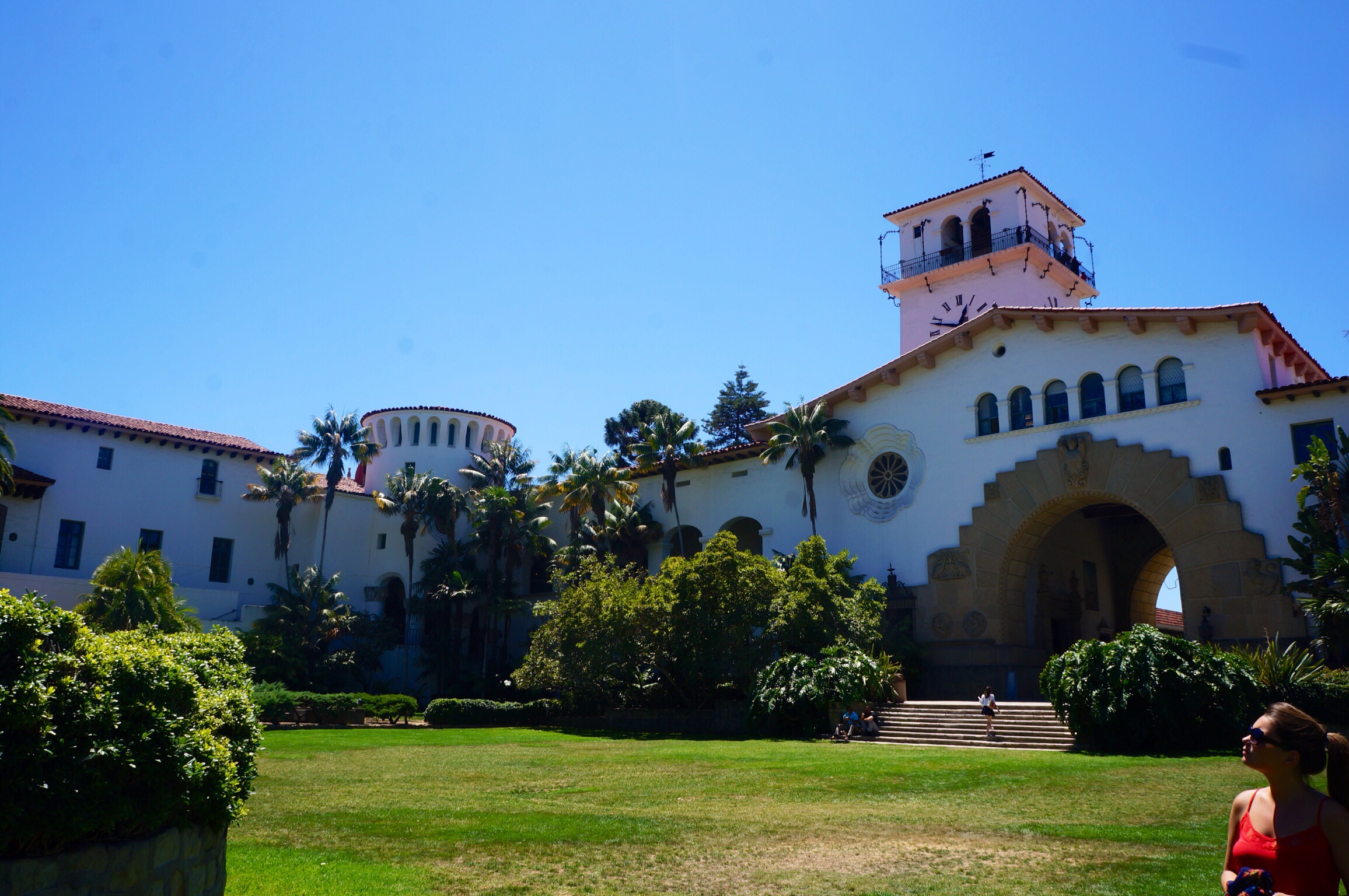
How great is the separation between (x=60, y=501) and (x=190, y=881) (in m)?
39.2

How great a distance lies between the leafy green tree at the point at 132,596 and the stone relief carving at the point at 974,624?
2434 cm

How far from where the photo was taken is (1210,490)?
29.1 metres

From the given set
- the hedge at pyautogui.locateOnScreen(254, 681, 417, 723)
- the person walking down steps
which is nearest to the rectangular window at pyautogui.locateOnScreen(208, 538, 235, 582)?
the hedge at pyautogui.locateOnScreen(254, 681, 417, 723)

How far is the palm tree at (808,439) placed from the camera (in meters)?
37.0

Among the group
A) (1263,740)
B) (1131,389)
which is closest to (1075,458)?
(1131,389)

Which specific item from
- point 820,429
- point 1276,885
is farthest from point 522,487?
point 1276,885

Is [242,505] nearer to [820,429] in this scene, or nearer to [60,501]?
[60,501]

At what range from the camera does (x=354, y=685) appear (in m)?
43.8

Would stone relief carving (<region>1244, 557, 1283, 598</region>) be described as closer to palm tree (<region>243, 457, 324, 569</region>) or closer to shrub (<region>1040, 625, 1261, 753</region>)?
shrub (<region>1040, 625, 1261, 753</region>)

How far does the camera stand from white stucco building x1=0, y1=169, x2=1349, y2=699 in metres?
29.0

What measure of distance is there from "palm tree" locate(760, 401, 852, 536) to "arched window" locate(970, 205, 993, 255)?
13.5 m

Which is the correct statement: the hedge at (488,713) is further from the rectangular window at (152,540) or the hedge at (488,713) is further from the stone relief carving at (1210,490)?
the stone relief carving at (1210,490)

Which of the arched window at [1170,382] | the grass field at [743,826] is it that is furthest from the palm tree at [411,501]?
the arched window at [1170,382]

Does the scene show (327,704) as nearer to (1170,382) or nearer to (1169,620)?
Answer: (1170,382)
